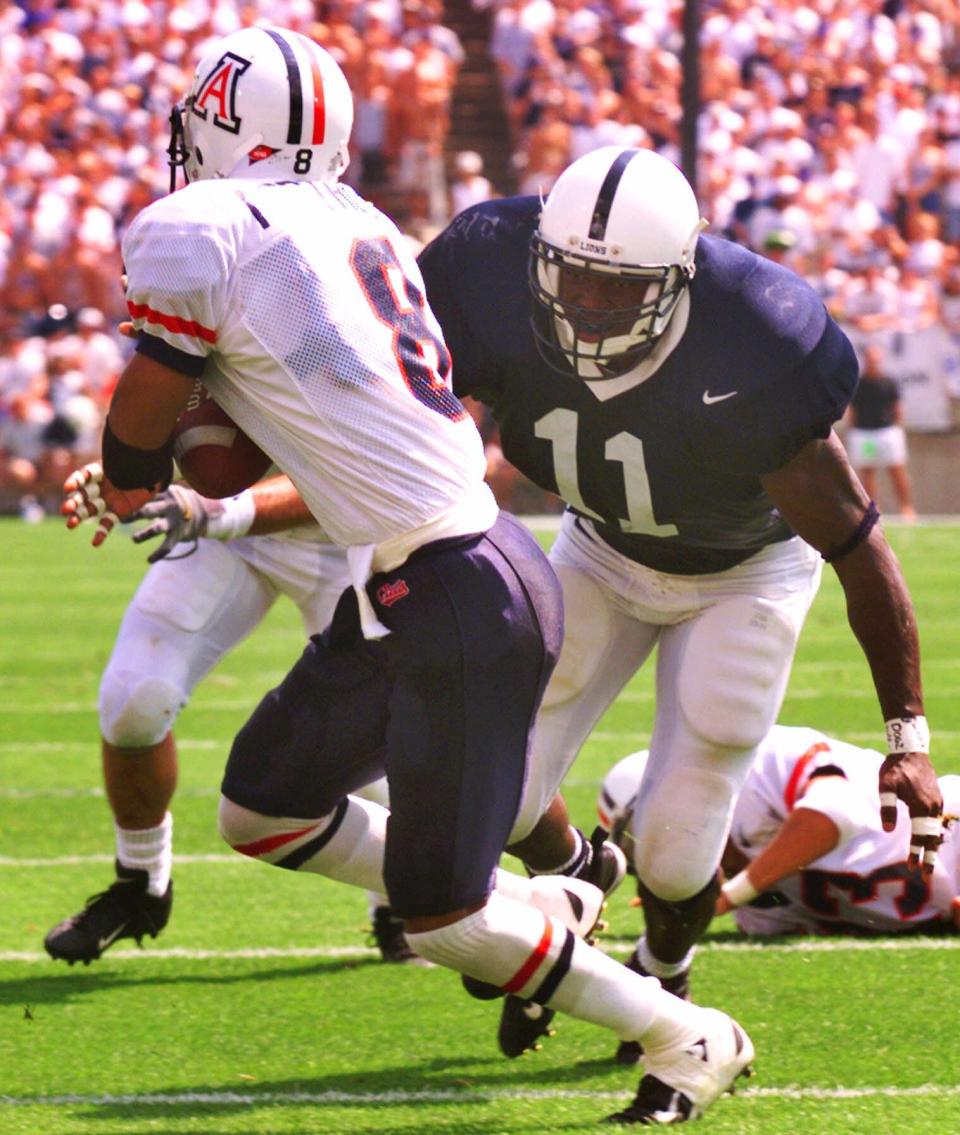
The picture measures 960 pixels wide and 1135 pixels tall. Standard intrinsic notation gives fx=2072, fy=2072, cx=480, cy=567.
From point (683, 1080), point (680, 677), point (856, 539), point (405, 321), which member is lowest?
point (683, 1080)

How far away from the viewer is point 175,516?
158 inches

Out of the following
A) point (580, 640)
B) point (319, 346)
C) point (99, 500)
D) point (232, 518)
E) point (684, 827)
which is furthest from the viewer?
point (232, 518)

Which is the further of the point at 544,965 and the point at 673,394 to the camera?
the point at 673,394

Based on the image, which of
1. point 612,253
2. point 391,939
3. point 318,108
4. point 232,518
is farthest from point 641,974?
point 318,108

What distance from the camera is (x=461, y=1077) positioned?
3635mm

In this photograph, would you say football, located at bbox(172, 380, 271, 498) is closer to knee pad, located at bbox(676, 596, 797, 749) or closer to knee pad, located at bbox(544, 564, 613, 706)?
knee pad, located at bbox(544, 564, 613, 706)

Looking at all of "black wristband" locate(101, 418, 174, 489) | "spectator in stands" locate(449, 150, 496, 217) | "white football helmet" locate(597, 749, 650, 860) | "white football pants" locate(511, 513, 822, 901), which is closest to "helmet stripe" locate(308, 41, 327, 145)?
"black wristband" locate(101, 418, 174, 489)

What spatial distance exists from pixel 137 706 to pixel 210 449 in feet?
4.42

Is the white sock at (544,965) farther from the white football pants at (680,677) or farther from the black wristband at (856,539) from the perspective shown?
the black wristband at (856,539)

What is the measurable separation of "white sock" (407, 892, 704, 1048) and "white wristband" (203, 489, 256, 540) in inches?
48.0

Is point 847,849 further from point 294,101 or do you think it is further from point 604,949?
point 294,101

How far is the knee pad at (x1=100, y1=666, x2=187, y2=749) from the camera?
450cm

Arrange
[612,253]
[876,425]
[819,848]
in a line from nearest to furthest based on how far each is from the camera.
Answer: [612,253] < [819,848] < [876,425]

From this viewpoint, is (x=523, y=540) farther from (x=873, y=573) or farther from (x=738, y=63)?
(x=738, y=63)
